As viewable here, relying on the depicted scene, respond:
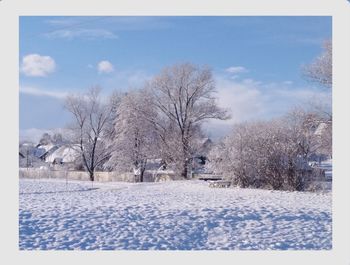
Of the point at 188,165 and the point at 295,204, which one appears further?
the point at 188,165

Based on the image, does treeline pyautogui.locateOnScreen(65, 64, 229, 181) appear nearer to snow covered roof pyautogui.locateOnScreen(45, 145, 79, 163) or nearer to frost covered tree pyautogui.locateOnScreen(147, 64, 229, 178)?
frost covered tree pyautogui.locateOnScreen(147, 64, 229, 178)

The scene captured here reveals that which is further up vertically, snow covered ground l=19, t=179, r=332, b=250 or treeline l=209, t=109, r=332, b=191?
treeline l=209, t=109, r=332, b=191

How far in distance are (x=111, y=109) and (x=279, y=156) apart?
36.3ft

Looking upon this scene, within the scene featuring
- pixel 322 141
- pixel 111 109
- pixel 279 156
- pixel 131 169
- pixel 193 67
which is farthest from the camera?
pixel 111 109

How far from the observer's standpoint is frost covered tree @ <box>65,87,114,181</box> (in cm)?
2108

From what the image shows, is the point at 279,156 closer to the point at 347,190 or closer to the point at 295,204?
the point at 295,204

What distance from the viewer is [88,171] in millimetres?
22594

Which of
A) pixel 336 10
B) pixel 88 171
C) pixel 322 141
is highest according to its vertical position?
pixel 336 10

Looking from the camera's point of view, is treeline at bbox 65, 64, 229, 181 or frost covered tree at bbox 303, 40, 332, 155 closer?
frost covered tree at bbox 303, 40, 332, 155

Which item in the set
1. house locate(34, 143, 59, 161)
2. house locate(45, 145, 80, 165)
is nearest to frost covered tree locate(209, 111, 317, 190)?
house locate(45, 145, 80, 165)

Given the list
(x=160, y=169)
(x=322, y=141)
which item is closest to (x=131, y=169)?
(x=160, y=169)

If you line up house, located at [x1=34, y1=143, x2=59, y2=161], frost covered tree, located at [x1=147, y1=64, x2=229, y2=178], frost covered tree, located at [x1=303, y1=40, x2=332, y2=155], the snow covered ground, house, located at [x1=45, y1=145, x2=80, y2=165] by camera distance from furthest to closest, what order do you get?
house, located at [x1=45, y1=145, x2=80, y2=165], house, located at [x1=34, y1=143, x2=59, y2=161], frost covered tree, located at [x1=147, y1=64, x2=229, y2=178], frost covered tree, located at [x1=303, y1=40, x2=332, y2=155], the snow covered ground

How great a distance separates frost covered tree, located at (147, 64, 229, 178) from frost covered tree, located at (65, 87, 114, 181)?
3.26 meters

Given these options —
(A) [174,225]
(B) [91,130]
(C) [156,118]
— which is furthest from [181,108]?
(A) [174,225]
